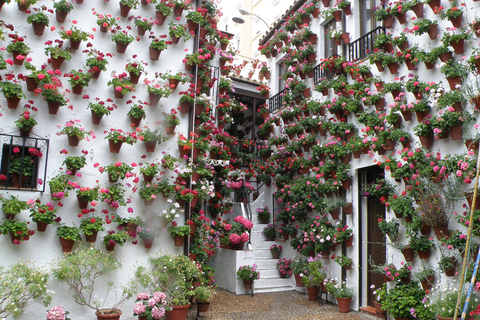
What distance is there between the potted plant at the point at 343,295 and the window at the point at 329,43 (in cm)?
542

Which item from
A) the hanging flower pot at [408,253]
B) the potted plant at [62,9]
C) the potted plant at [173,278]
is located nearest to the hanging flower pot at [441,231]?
the hanging flower pot at [408,253]

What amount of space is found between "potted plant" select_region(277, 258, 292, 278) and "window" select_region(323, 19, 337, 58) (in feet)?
17.3

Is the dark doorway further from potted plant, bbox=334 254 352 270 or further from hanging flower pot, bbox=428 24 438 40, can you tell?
hanging flower pot, bbox=428 24 438 40

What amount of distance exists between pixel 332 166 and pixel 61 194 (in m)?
5.42

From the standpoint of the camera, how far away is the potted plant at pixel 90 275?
19.9ft

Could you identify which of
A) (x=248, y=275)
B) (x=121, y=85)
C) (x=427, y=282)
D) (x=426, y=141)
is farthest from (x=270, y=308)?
(x=121, y=85)

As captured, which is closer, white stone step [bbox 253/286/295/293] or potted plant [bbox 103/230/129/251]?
potted plant [bbox 103/230/129/251]

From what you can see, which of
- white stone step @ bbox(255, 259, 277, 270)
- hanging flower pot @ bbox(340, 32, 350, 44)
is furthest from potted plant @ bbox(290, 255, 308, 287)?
hanging flower pot @ bbox(340, 32, 350, 44)

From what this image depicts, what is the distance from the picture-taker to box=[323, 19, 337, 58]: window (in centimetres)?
967

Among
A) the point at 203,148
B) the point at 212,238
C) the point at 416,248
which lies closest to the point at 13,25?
the point at 203,148

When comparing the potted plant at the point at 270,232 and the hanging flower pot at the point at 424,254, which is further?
the potted plant at the point at 270,232

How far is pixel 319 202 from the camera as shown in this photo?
899 cm

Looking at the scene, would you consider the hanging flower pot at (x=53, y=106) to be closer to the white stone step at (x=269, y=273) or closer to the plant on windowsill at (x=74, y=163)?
the plant on windowsill at (x=74, y=163)

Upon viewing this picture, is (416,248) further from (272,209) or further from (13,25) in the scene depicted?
(13,25)
